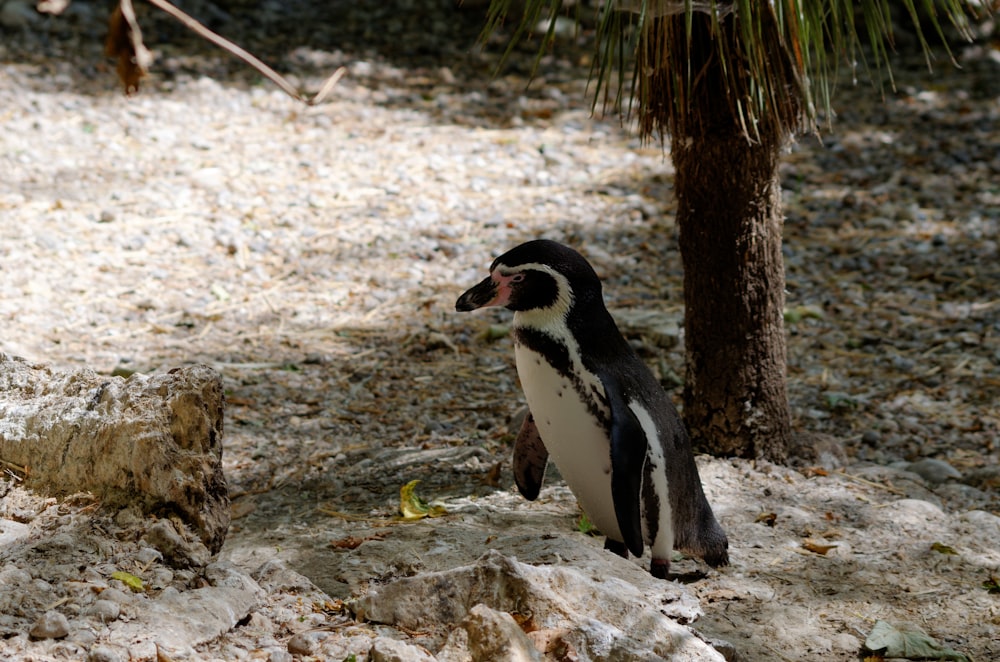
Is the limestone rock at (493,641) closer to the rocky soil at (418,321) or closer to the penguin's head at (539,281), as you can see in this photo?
the rocky soil at (418,321)

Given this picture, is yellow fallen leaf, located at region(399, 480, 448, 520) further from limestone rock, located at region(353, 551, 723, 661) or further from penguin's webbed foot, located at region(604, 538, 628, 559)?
limestone rock, located at region(353, 551, 723, 661)

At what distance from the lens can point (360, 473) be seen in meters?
3.37

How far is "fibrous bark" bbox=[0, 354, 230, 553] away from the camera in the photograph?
2180mm

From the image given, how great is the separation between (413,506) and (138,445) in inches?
41.9

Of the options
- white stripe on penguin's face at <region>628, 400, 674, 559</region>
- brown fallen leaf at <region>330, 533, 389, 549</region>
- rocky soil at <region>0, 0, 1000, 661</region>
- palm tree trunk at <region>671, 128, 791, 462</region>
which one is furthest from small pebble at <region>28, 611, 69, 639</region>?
palm tree trunk at <region>671, 128, 791, 462</region>

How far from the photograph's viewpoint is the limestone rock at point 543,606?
6.37 feet

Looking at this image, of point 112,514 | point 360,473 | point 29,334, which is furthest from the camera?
point 29,334

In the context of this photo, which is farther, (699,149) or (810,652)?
(699,149)

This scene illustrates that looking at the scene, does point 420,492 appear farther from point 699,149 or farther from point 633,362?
point 699,149

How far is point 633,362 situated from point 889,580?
35.1 inches

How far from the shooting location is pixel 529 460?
9.88 ft

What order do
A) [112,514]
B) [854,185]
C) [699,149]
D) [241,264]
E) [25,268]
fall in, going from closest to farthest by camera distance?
[112,514]
[699,149]
[25,268]
[241,264]
[854,185]

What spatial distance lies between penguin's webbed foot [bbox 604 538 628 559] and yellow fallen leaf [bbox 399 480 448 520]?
51 cm

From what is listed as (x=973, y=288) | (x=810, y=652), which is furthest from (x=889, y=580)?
(x=973, y=288)
